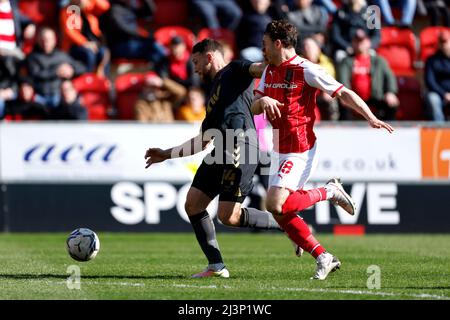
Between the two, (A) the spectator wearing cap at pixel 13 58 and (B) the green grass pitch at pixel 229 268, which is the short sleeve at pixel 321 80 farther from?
(A) the spectator wearing cap at pixel 13 58

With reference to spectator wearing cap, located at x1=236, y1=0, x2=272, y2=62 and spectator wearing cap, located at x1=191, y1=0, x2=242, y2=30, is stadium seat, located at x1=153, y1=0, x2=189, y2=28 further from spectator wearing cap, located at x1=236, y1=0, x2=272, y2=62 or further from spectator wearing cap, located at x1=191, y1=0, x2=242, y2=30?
spectator wearing cap, located at x1=236, y1=0, x2=272, y2=62

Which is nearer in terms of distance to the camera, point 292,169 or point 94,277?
point 292,169

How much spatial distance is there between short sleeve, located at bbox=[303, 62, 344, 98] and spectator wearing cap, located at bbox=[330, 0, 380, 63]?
941 cm

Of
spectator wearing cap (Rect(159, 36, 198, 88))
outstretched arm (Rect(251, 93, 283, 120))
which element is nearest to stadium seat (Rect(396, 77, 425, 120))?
spectator wearing cap (Rect(159, 36, 198, 88))

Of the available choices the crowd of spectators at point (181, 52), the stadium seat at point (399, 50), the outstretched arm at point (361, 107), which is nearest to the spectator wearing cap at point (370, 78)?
the crowd of spectators at point (181, 52)

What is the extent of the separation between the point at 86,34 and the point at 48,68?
1.35m

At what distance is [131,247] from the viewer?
13.7m

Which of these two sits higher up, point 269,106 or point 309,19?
Result: point 309,19

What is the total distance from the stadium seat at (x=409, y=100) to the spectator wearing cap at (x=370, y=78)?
2.72 ft

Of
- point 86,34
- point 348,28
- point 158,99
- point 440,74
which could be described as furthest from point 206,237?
point 86,34

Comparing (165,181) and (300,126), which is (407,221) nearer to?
(165,181)

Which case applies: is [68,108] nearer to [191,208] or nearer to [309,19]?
[309,19]

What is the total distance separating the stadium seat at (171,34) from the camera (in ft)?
63.5

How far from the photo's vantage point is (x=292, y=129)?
30.5 feet
